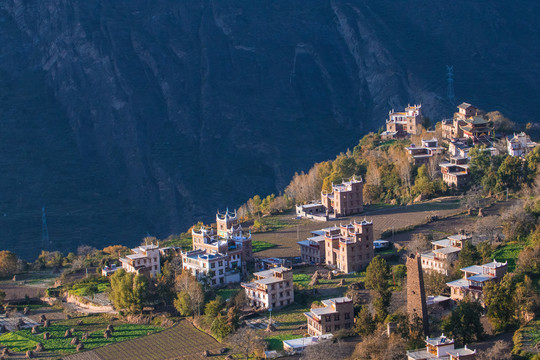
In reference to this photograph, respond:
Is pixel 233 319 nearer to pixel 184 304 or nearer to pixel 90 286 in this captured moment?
pixel 184 304

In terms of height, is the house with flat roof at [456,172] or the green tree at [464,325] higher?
the house with flat roof at [456,172]

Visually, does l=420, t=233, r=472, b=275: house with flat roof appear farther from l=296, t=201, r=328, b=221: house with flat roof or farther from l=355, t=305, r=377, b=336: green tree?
l=296, t=201, r=328, b=221: house with flat roof

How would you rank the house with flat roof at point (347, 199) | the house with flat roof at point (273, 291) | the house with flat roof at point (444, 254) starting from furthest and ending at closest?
the house with flat roof at point (347, 199) → the house with flat roof at point (444, 254) → the house with flat roof at point (273, 291)

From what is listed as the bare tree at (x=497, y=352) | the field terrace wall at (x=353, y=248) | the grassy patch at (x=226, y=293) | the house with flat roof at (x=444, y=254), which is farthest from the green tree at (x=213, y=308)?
the bare tree at (x=497, y=352)

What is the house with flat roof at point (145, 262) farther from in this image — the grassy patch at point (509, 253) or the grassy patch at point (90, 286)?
the grassy patch at point (509, 253)

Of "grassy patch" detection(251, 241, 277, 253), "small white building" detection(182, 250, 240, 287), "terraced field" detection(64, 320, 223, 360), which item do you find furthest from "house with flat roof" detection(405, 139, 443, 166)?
"terraced field" detection(64, 320, 223, 360)

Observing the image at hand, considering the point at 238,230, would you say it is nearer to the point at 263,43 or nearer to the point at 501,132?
the point at 501,132
